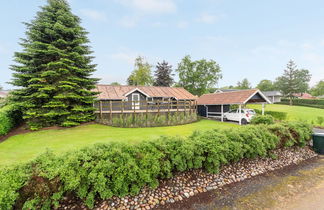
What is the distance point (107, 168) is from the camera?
3.25 metres

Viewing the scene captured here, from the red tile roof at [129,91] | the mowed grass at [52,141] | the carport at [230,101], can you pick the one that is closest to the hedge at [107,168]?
the mowed grass at [52,141]

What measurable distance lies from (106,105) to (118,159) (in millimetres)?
10856

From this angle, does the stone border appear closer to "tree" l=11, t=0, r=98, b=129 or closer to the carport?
the carport

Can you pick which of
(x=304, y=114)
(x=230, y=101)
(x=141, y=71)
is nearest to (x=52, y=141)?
(x=230, y=101)

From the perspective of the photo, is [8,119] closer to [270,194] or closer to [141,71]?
[270,194]

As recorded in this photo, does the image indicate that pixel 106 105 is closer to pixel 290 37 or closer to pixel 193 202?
pixel 193 202

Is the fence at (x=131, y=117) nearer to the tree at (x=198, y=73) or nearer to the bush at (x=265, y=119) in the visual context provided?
the bush at (x=265, y=119)

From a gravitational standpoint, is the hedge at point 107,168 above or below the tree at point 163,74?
below

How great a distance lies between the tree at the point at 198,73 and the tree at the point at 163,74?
2880mm

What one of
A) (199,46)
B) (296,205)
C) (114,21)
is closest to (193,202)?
(296,205)

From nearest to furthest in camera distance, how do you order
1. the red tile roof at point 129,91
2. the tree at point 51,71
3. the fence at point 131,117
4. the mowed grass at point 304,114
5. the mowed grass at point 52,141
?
1. the mowed grass at point 52,141
2. the tree at point 51,71
3. the fence at point 131,117
4. the mowed grass at point 304,114
5. the red tile roof at point 129,91

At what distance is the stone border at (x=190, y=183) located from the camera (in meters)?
3.38

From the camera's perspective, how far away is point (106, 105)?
1326cm

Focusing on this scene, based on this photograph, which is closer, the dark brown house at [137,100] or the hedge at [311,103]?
the dark brown house at [137,100]
